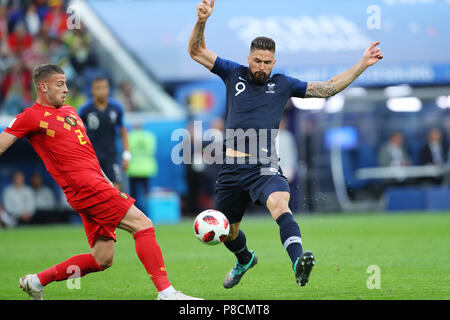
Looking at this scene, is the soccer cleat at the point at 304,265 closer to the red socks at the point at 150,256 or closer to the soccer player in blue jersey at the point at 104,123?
the red socks at the point at 150,256

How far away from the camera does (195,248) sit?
11.6 metres

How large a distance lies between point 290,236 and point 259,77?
5.19 ft

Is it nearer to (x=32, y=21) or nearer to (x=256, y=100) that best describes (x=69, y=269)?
(x=256, y=100)

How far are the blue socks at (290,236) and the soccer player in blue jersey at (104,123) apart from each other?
230 inches

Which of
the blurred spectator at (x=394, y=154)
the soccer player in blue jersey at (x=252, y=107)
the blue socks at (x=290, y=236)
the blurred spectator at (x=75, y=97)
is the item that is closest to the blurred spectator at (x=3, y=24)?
the blurred spectator at (x=75, y=97)

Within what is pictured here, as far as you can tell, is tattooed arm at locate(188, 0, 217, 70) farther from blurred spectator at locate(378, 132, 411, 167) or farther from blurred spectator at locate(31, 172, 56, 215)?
blurred spectator at locate(378, 132, 411, 167)

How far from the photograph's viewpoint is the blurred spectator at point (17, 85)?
66.0 feet

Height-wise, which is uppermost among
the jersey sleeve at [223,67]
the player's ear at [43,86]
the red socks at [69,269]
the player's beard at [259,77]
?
the jersey sleeve at [223,67]

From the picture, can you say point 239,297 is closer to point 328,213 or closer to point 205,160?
point 205,160

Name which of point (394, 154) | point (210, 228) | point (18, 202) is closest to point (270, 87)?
point (210, 228)

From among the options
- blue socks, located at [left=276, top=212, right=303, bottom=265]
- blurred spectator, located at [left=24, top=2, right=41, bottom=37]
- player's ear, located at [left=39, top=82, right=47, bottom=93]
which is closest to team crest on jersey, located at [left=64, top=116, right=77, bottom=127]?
player's ear, located at [left=39, top=82, right=47, bottom=93]

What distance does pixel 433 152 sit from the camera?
19.6m
